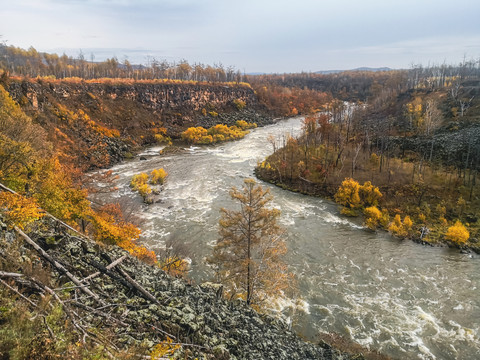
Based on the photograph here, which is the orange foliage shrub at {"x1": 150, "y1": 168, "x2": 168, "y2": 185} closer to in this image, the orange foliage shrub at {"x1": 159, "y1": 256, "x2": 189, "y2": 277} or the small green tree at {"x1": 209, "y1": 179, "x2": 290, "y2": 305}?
the orange foliage shrub at {"x1": 159, "y1": 256, "x2": 189, "y2": 277}

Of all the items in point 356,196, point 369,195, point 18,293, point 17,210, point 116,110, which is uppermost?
point 116,110

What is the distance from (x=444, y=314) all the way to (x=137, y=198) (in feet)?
104

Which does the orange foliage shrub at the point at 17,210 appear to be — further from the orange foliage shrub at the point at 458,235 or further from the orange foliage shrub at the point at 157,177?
the orange foliage shrub at the point at 458,235

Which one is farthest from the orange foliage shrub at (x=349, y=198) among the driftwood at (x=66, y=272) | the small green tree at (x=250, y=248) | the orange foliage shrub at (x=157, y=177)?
the driftwood at (x=66, y=272)

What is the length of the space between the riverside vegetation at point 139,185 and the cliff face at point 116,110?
33 cm

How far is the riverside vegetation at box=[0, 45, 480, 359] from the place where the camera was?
7605 millimetres

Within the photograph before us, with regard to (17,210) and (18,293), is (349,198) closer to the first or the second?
(17,210)

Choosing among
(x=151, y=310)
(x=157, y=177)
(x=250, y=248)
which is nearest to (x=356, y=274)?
(x=250, y=248)

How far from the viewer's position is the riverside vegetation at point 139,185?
7.61m

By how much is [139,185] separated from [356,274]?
28.4 metres

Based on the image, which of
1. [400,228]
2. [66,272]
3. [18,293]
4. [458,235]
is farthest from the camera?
[400,228]

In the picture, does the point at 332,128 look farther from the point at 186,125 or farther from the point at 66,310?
the point at 66,310

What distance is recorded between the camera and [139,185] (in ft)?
127

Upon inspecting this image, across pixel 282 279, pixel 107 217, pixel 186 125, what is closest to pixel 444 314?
pixel 282 279
